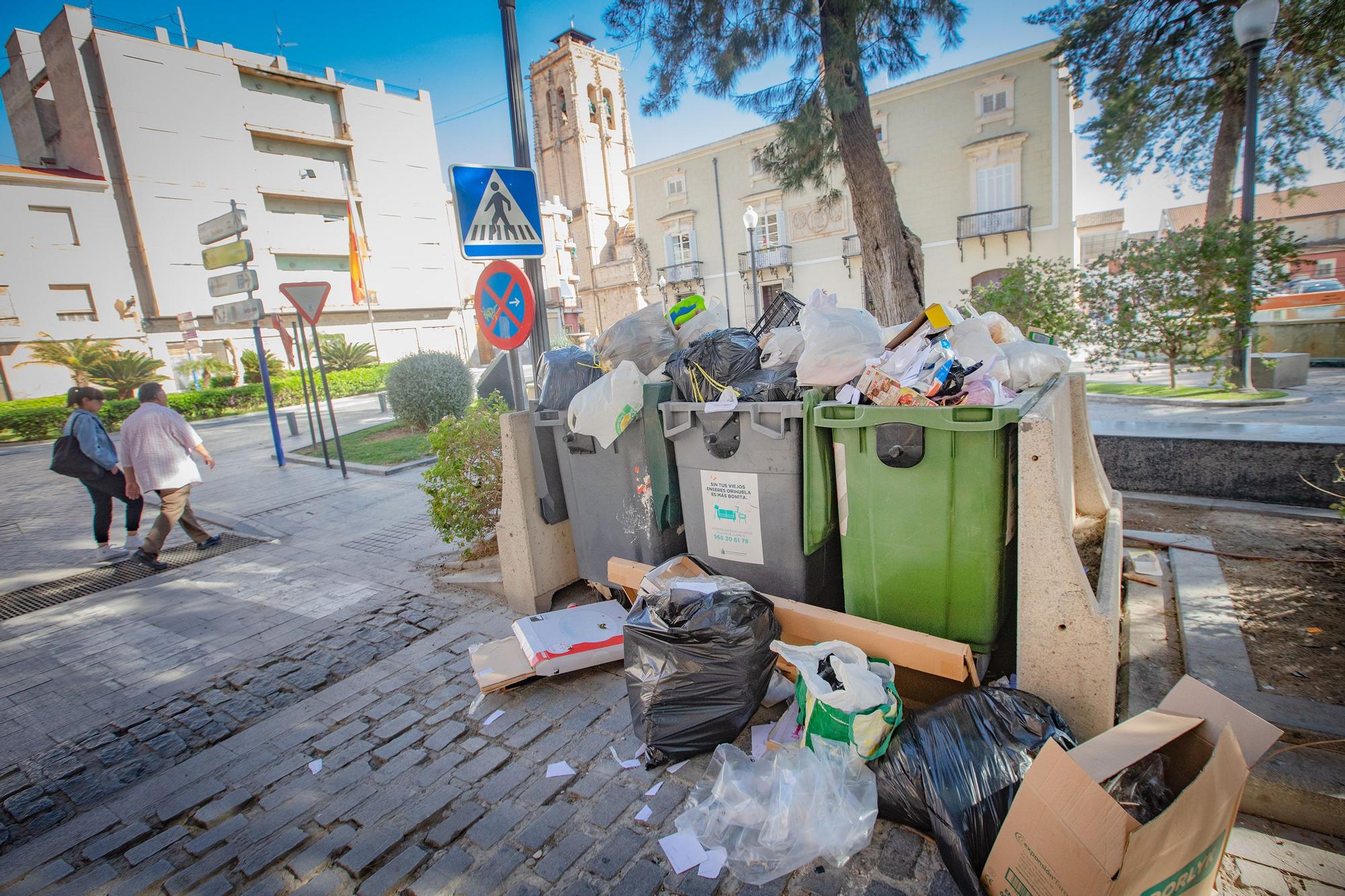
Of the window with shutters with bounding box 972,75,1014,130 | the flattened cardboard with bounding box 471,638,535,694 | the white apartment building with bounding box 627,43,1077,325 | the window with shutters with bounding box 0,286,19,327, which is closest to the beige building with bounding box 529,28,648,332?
the white apartment building with bounding box 627,43,1077,325

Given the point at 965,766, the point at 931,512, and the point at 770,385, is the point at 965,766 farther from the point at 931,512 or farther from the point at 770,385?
the point at 770,385

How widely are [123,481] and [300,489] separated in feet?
8.35

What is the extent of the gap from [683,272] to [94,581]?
2959 centimetres

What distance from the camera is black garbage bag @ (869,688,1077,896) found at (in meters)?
1.80

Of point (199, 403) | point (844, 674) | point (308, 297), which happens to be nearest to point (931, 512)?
point (844, 674)

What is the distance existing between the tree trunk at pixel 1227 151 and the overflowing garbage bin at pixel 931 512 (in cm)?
1276

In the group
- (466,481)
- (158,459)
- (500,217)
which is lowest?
(466,481)

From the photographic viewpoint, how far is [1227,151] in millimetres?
11352

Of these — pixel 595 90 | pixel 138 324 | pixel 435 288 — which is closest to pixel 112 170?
pixel 138 324

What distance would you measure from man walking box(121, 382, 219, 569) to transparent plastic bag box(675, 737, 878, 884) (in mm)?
5621

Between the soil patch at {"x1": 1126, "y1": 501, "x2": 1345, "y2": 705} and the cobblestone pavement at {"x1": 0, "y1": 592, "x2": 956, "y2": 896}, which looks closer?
the cobblestone pavement at {"x1": 0, "y1": 592, "x2": 956, "y2": 896}

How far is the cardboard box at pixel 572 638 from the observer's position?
3.02 m

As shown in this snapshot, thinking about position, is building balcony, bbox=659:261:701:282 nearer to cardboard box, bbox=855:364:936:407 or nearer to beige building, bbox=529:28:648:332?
beige building, bbox=529:28:648:332

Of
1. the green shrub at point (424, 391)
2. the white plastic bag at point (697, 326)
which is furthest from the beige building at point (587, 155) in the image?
the white plastic bag at point (697, 326)
